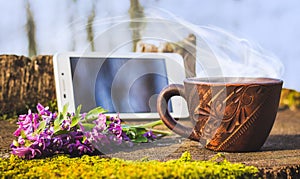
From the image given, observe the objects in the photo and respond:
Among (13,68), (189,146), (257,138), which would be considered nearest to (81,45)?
(13,68)

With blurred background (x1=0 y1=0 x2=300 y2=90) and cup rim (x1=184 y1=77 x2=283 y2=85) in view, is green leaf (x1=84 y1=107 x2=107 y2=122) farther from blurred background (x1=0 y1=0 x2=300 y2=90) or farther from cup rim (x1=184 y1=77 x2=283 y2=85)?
blurred background (x1=0 y1=0 x2=300 y2=90)

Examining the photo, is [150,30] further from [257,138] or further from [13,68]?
[257,138]

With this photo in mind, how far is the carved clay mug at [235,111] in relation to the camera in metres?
0.83

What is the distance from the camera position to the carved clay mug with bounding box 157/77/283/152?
83 centimetres

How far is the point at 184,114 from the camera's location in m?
1.40

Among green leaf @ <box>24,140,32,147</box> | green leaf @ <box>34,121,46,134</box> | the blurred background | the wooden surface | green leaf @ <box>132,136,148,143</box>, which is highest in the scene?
the blurred background

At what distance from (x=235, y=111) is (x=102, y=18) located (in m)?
1.18

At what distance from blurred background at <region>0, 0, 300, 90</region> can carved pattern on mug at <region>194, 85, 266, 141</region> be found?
0.92 metres

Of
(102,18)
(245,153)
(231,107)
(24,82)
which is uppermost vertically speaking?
(102,18)

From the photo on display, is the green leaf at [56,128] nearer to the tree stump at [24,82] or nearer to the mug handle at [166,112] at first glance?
the mug handle at [166,112]

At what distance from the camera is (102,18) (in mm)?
1875

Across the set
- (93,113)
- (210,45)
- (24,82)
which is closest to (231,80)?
(93,113)

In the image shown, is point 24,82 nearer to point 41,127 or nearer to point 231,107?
point 41,127

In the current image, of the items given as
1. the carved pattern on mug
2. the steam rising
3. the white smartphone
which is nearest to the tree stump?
the white smartphone
